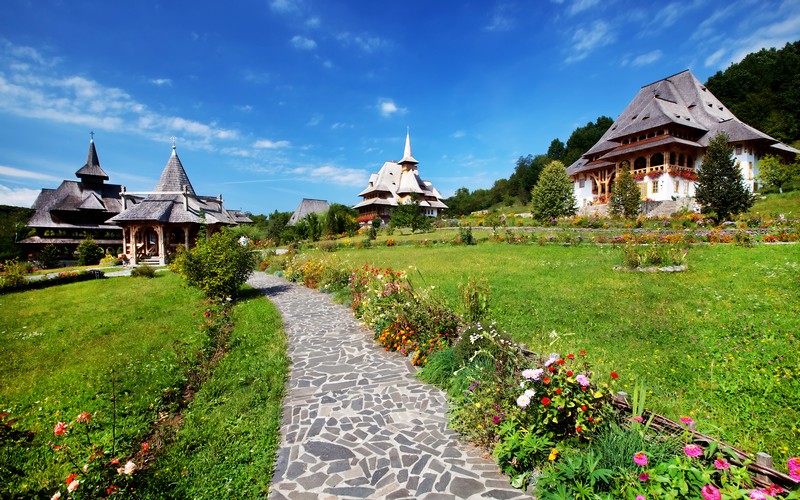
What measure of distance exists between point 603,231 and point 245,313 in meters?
17.9

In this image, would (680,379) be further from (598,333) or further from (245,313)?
(245,313)

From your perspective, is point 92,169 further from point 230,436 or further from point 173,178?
point 230,436

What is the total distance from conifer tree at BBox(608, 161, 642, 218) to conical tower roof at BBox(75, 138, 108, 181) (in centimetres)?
4473

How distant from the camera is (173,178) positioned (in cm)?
2739

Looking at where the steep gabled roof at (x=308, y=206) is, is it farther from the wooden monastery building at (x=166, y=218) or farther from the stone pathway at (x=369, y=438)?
the stone pathway at (x=369, y=438)

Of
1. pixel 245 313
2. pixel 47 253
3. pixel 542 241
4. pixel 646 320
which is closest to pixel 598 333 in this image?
pixel 646 320

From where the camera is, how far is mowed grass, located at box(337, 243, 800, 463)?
12.5 ft

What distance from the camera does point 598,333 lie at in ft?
19.5

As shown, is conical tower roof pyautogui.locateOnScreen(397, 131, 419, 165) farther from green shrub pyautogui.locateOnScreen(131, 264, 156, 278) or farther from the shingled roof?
green shrub pyautogui.locateOnScreen(131, 264, 156, 278)

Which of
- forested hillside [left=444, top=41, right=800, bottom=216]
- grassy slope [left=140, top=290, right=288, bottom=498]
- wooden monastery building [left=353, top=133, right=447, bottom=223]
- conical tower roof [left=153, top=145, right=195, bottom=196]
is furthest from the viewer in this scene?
wooden monastery building [left=353, top=133, right=447, bottom=223]

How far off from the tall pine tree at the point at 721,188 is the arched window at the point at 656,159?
10.6 m

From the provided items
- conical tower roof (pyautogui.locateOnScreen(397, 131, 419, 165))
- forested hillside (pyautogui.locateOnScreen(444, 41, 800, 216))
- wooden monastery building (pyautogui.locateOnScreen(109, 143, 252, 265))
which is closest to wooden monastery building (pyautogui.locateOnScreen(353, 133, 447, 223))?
conical tower roof (pyautogui.locateOnScreen(397, 131, 419, 165))

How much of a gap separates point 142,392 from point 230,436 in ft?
6.55

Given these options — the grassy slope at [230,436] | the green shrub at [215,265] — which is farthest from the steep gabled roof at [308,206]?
the grassy slope at [230,436]
